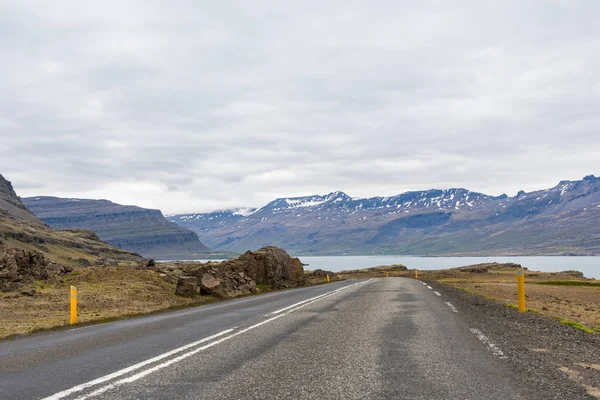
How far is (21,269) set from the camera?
3011 cm

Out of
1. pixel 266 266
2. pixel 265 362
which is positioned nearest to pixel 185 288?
pixel 266 266

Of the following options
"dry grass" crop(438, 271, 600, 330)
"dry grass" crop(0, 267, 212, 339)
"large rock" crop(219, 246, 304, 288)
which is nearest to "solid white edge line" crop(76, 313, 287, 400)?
"dry grass" crop(0, 267, 212, 339)

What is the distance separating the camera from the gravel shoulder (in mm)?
7189

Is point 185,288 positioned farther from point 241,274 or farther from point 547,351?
point 547,351

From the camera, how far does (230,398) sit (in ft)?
21.6

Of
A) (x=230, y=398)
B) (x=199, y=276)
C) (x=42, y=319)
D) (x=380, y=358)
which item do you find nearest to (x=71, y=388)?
(x=230, y=398)

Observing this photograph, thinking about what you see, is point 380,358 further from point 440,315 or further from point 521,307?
point 521,307

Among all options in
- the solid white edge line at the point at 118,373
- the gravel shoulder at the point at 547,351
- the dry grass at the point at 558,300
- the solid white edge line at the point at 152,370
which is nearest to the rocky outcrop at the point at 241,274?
the dry grass at the point at 558,300

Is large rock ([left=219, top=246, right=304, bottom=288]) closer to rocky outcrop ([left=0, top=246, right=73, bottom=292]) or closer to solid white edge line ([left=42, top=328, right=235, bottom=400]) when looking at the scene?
rocky outcrop ([left=0, top=246, right=73, bottom=292])

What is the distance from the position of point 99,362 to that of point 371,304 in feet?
43.6

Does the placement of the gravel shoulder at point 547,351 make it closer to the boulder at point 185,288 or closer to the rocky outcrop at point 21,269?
the boulder at point 185,288

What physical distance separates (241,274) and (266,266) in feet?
21.5

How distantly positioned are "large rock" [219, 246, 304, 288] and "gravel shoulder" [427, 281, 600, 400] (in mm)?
28462

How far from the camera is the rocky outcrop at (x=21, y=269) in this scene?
1086 inches
